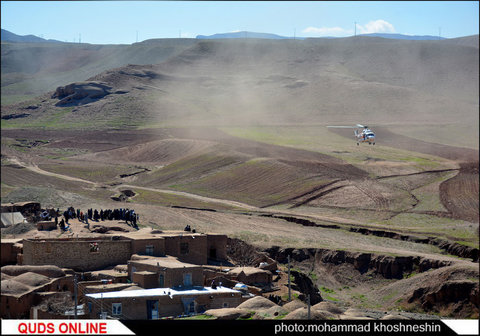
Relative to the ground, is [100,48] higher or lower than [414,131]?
higher

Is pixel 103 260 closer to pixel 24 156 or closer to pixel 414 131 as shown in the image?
pixel 24 156

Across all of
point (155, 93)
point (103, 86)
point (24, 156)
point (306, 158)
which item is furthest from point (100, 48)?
point (155, 93)

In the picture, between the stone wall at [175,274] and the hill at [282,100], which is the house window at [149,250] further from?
the hill at [282,100]

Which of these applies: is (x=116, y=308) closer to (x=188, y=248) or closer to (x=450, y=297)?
(x=188, y=248)

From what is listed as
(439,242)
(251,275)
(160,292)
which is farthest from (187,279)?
(439,242)

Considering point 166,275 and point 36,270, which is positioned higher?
point 166,275

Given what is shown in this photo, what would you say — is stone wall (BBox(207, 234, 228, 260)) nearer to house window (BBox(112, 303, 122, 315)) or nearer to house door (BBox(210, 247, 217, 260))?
house door (BBox(210, 247, 217, 260))
